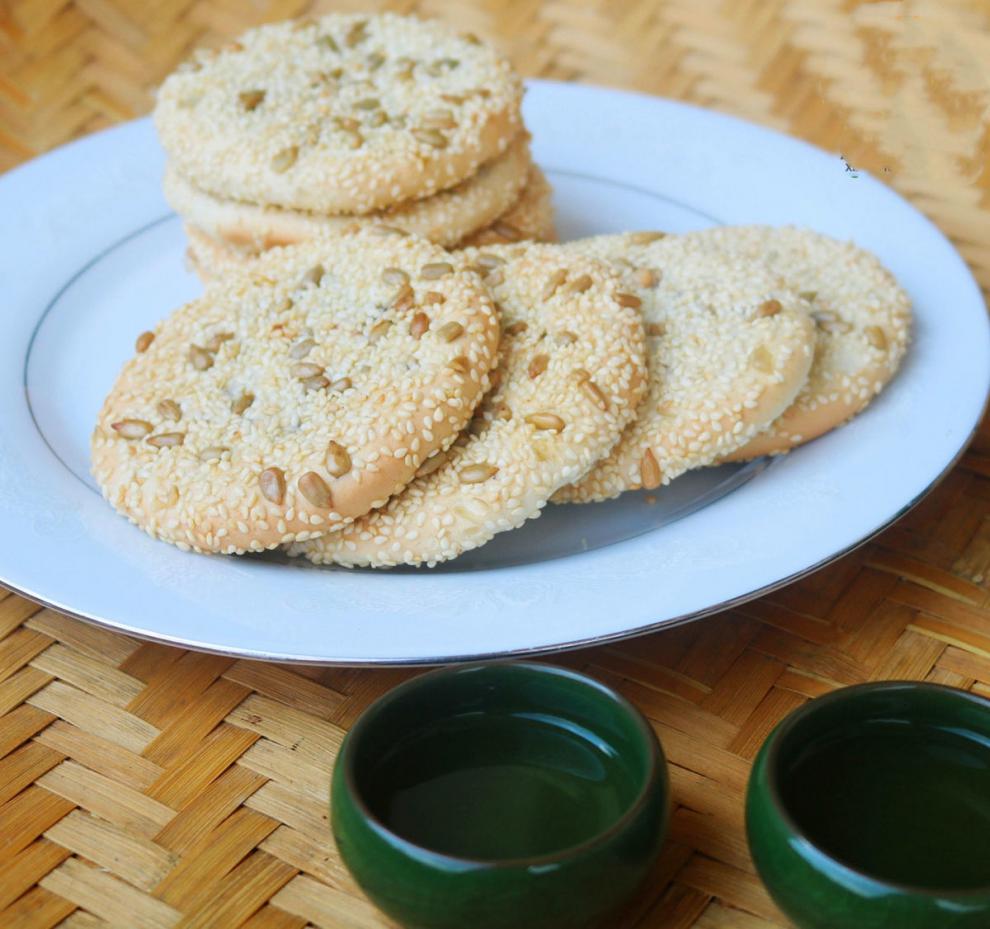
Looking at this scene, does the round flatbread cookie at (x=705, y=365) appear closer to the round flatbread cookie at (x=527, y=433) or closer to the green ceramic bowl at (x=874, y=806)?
the round flatbread cookie at (x=527, y=433)

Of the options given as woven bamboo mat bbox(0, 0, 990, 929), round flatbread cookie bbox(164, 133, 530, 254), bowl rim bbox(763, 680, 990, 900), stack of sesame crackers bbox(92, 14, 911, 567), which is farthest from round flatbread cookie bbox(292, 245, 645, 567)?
bowl rim bbox(763, 680, 990, 900)

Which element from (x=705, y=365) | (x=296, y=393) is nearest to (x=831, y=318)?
(x=705, y=365)

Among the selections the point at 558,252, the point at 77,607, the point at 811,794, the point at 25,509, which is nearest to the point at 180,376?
the point at 25,509

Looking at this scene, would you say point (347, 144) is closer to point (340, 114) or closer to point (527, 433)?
point (340, 114)

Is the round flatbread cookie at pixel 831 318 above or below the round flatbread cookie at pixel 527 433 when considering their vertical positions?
below

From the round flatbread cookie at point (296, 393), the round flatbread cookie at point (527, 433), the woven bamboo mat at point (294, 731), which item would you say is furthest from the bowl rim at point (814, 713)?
the round flatbread cookie at point (296, 393)

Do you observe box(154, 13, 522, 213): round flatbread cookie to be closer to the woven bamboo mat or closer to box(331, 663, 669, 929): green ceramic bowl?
the woven bamboo mat
